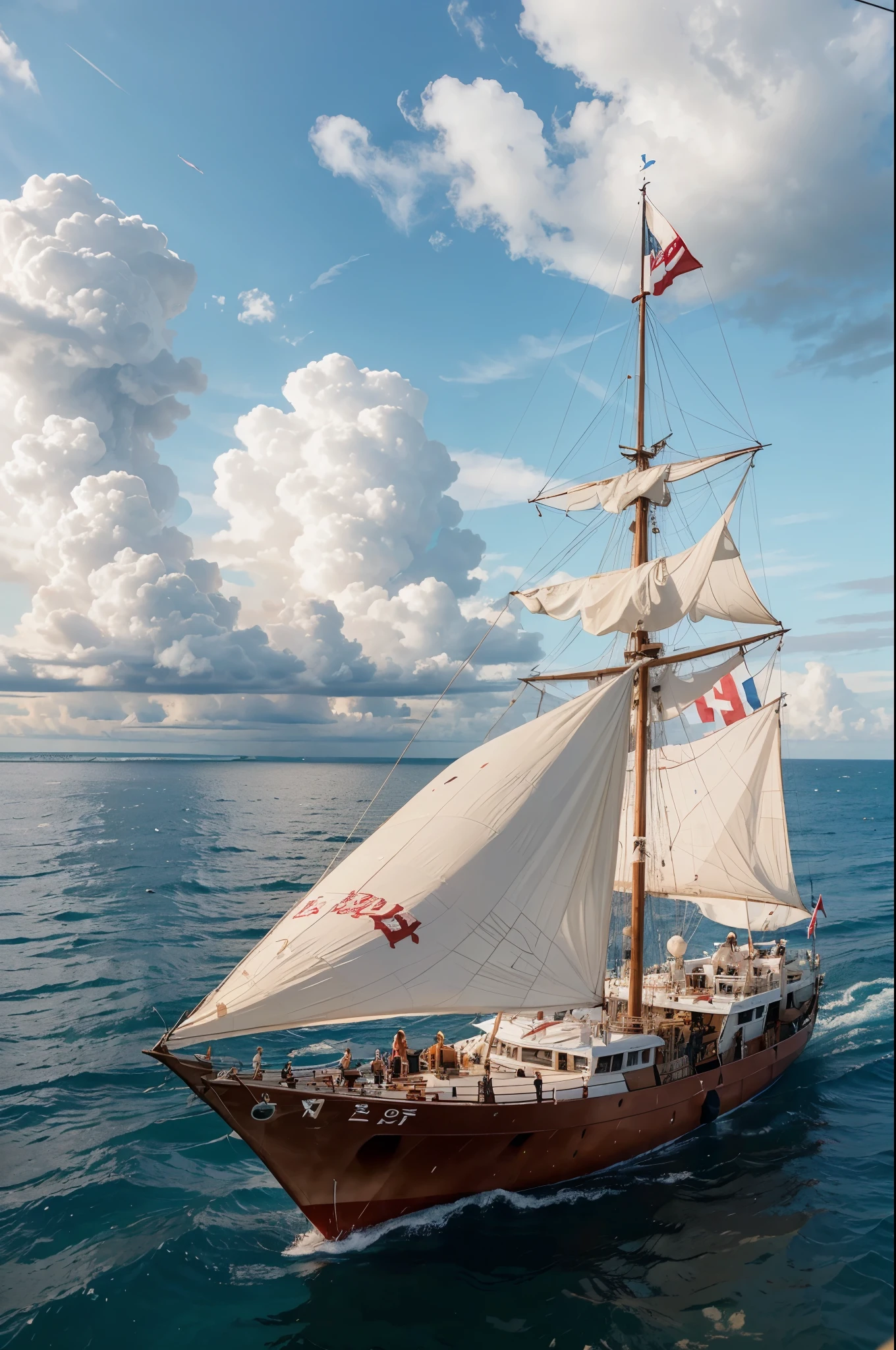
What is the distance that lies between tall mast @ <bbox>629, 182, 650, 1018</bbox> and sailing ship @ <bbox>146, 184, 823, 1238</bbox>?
3.7 inches

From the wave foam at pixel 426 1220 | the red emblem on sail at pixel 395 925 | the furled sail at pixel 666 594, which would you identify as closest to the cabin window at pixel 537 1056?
the wave foam at pixel 426 1220

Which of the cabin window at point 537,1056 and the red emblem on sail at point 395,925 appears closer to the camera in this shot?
the red emblem on sail at point 395,925

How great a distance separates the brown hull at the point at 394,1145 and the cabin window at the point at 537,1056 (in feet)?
6.47

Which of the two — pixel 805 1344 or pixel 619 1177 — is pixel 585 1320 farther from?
pixel 619 1177

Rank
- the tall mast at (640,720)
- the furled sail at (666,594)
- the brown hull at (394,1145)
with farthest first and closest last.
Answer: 1. the furled sail at (666,594)
2. the tall mast at (640,720)
3. the brown hull at (394,1145)

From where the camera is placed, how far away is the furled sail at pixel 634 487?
32125 millimetres

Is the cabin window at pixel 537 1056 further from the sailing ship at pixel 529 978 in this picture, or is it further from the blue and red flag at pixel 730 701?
the blue and red flag at pixel 730 701

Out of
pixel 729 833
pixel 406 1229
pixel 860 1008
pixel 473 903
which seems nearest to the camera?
pixel 406 1229

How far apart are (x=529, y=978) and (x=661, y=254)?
28812 mm

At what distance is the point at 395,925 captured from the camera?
797 inches

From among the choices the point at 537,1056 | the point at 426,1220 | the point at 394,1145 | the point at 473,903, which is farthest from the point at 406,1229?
the point at 473,903

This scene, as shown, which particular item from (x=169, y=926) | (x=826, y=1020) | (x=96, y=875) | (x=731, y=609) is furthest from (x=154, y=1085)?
(x=96, y=875)

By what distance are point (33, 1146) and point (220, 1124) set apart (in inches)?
240

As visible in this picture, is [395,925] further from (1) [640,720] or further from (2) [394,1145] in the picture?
(1) [640,720]
